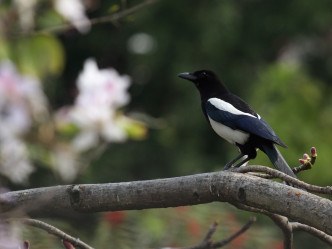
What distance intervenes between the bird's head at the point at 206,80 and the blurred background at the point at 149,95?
30 centimetres

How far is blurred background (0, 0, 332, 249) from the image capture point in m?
3.71

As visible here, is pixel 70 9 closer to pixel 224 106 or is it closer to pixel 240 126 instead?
pixel 224 106

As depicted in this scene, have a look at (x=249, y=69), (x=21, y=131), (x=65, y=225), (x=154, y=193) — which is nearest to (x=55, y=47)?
(x=21, y=131)

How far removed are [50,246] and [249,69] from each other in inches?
224

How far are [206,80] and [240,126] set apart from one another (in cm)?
51

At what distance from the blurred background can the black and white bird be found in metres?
0.35

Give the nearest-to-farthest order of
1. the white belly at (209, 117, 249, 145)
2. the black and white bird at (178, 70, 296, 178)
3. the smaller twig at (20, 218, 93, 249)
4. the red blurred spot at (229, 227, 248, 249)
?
the smaller twig at (20, 218, 93, 249) < the black and white bird at (178, 70, 296, 178) < the white belly at (209, 117, 249, 145) < the red blurred spot at (229, 227, 248, 249)

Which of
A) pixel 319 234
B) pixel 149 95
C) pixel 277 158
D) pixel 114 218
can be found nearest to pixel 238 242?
pixel 114 218

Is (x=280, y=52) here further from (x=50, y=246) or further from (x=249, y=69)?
(x=50, y=246)

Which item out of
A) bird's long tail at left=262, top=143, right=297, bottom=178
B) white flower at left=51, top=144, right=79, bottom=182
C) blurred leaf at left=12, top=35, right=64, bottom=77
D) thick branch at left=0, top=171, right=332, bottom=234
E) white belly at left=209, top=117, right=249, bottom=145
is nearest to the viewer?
thick branch at left=0, top=171, right=332, bottom=234

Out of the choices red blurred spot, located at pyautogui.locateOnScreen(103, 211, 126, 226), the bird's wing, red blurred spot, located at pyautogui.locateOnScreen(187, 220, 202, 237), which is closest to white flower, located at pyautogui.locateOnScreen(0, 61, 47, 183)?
red blurred spot, located at pyautogui.locateOnScreen(103, 211, 126, 226)

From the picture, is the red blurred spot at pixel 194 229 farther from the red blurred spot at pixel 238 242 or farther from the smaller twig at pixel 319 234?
the smaller twig at pixel 319 234

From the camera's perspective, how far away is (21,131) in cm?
368

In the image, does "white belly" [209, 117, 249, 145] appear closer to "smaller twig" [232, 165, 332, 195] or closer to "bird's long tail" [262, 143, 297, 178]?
"bird's long tail" [262, 143, 297, 178]
